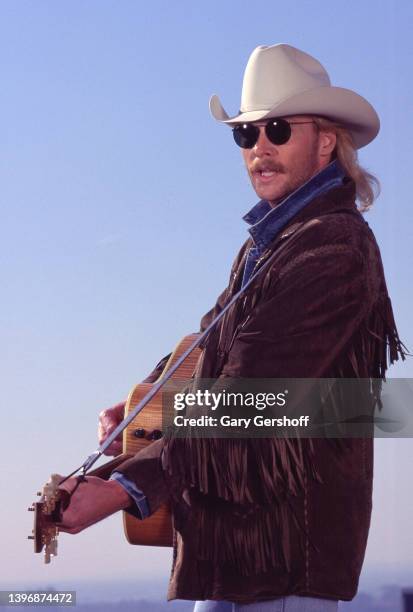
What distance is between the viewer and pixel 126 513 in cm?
481

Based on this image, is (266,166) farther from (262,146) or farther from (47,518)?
(47,518)

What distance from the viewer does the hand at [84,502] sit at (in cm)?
380

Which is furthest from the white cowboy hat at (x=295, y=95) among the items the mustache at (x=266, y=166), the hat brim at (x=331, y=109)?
the mustache at (x=266, y=166)

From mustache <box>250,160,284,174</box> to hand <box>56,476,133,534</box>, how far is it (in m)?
1.28

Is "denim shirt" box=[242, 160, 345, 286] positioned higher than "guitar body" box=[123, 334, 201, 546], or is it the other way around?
"denim shirt" box=[242, 160, 345, 286]

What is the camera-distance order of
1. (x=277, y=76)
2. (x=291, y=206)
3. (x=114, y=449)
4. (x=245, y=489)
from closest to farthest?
(x=245, y=489) < (x=291, y=206) < (x=277, y=76) < (x=114, y=449)

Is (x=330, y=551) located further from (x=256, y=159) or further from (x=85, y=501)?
(x=256, y=159)

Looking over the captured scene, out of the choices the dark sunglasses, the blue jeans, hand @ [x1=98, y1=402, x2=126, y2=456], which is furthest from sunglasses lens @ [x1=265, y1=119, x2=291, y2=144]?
the blue jeans

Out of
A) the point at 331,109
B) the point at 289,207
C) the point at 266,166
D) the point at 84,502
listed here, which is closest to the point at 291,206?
the point at 289,207

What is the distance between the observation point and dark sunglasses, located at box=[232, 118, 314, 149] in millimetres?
4508

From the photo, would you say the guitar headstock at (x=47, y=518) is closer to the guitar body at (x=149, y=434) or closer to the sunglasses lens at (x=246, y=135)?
the guitar body at (x=149, y=434)

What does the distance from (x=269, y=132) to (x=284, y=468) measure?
1224 mm

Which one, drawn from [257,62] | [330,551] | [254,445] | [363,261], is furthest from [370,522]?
[257,62]

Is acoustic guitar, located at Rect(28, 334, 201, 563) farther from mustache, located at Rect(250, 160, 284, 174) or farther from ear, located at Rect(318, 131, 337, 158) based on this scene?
ear, located at Rect(318, 131, 337, 158)
